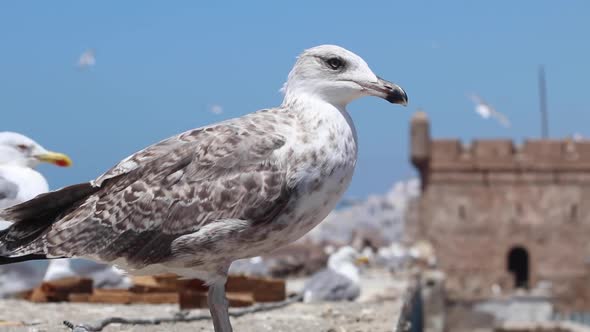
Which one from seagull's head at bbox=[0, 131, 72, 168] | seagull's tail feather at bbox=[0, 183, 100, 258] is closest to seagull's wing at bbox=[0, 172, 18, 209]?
seagull's head at bbox=[0, 131, 72, 168]

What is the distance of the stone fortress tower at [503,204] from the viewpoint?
4153cm

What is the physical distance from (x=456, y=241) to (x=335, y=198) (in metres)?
39.1

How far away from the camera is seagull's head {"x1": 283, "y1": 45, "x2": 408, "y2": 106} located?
12.8ft

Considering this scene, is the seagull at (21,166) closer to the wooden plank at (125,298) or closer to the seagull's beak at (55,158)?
the seagull's beak at (55,158)

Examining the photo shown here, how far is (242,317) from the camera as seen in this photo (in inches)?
256

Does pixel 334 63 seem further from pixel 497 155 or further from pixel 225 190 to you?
pixel 497 155

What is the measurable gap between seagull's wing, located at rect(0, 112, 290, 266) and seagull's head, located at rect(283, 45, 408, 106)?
232 mm

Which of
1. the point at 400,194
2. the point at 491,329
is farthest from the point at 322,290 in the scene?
the point at 400,194

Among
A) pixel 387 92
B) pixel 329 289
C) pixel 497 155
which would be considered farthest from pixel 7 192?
pixel 497 155

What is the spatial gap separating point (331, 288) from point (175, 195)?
236 inches

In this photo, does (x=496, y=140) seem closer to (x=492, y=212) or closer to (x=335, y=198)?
(x=492, y=212)

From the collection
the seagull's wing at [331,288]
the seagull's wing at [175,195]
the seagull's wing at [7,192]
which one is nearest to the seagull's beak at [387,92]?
the seagull's wing at [175,195]

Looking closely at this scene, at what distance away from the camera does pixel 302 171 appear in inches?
145

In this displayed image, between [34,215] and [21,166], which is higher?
[21,166]
